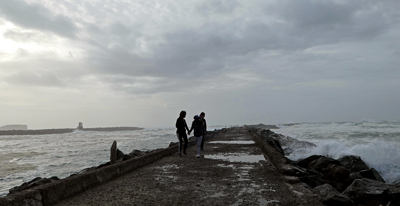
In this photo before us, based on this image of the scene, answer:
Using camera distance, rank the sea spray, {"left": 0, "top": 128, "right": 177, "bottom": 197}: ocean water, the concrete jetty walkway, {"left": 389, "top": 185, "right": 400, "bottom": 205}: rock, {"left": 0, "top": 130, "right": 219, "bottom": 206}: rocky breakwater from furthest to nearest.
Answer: {"left": 0, "top": 128, "right": 177, "bottom": 197}: ocean water < the sea spray < {"left": 389, "top": 185, "right": 400, "bottom": 205}: rock < the concrete jetty walkway < {"left": 0, "top": 130, "right": 219, "bottom": 206}: rocky breakwater

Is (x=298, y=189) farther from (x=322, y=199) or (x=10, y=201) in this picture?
(x=10, y=201)

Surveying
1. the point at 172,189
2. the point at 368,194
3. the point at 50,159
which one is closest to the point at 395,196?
the point at 368,194

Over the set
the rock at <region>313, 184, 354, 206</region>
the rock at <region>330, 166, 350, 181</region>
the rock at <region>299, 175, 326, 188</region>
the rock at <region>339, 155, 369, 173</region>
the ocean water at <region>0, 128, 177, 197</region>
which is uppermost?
the rock at <region>313, 184, 354, 206</region>

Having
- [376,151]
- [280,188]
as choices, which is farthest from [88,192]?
[376,151]

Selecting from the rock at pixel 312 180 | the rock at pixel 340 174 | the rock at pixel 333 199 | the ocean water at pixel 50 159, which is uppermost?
the rock at pixel 333 199

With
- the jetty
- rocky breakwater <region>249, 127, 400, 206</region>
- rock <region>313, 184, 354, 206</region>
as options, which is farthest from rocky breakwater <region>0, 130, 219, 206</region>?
rock <region>313, 184, 354, 206</region>

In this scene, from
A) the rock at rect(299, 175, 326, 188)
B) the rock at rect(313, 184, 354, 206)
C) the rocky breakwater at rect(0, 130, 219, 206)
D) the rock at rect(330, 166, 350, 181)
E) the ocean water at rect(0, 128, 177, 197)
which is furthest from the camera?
the ocean water at rect(0, 128, 177, 197)

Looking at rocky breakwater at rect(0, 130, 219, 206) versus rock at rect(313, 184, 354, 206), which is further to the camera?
rock at rect(313, 184, 354, 206)

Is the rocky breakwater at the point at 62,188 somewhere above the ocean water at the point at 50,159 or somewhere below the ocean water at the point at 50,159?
above

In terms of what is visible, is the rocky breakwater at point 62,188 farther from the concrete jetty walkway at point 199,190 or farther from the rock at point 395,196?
the rock at point 395,196

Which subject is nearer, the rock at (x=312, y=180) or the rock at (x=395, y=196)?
the rock at (x=395, y=196)

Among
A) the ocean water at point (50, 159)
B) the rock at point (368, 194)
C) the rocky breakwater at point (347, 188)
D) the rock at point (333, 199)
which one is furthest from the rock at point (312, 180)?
the ocean water at point (50, 159)

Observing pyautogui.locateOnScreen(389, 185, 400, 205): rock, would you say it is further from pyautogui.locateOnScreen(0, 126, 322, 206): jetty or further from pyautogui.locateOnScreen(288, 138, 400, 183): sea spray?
pyautogui.locateOnScreen(288, 138, 400, 183): sea spray

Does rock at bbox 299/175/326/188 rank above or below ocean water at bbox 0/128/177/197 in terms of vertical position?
above
